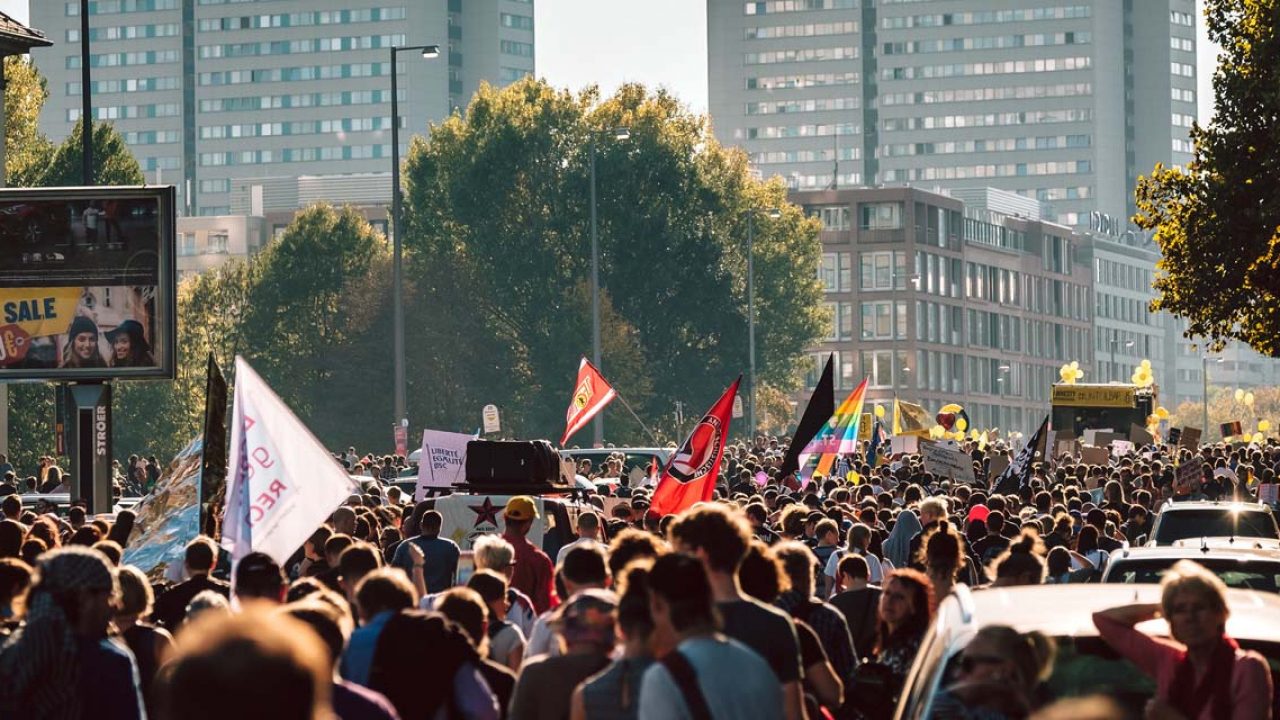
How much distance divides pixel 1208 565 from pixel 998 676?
20.1 ft

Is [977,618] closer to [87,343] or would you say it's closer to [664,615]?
[664,615]

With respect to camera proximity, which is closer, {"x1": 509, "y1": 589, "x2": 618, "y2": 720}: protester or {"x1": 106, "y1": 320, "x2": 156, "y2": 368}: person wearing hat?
{"x1": 509, "y1": 589, "x2": 618, "y2": 720}: protester

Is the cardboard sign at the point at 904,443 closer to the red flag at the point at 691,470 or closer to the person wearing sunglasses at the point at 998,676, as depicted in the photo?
the red flag at the point at 691,470

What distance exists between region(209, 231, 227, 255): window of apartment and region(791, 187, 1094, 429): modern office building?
3937cm

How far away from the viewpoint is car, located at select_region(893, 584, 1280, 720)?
23.2ft

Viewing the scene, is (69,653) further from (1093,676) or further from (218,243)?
(218,243)

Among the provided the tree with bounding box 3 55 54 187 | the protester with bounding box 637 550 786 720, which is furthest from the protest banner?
the tree with bounding box 3 55 54 187

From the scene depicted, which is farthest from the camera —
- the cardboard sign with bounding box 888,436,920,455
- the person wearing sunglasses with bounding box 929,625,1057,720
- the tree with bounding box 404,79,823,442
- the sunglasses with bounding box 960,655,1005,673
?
the tree with bounding box 404,79,823,442

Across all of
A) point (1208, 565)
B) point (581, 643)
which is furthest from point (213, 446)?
point (581, 643)

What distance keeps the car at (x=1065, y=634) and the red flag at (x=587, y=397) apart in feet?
74.9

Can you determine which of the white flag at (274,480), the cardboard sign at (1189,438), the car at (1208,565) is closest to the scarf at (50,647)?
the white flag at (274,480)

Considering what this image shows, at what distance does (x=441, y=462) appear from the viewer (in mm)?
22203

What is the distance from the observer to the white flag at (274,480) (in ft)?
37.4

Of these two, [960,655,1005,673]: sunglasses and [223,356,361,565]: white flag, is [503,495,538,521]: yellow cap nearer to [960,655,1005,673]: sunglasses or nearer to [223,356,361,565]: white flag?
[223,356,361,565]: white flag
